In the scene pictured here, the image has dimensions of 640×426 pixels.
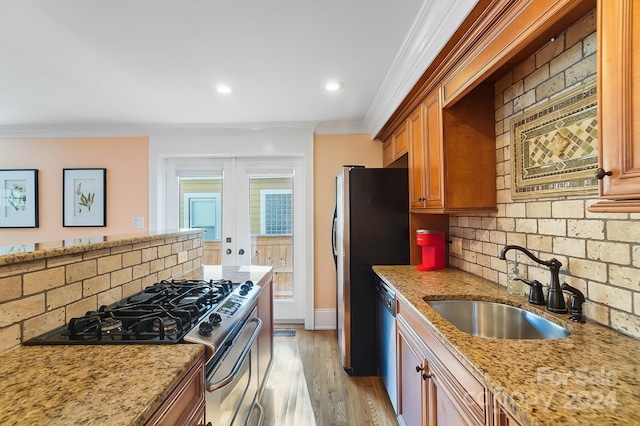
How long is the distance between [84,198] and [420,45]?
394 cm

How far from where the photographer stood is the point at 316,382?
95.7 inches

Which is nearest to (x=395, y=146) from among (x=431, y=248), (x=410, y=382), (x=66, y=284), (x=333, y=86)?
(x=333, y=86)

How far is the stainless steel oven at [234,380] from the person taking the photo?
3.60ft

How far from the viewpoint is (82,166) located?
3.66 meters

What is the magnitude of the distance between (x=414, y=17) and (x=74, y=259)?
2.00m

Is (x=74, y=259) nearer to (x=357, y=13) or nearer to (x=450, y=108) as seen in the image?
(x=357, y=13)

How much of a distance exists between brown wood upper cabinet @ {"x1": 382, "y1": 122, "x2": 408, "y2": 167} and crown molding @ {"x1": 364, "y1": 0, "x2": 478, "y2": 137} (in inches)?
7.7

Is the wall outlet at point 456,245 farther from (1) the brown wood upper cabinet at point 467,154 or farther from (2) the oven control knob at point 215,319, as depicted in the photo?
(2) the oven control knob at point 215,319

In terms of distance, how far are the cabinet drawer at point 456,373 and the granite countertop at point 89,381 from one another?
2.83ft

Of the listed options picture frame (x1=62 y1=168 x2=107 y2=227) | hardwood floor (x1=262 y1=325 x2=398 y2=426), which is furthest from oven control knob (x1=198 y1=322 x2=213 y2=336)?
picture frame (x1=62 y1=168 x2=107 y2=227)

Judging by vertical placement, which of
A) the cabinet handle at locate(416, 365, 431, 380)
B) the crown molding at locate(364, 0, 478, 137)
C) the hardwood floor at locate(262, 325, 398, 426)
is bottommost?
the hardwood floor at locate(262, 325, 398, 426)

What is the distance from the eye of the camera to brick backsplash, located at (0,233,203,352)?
94 cm

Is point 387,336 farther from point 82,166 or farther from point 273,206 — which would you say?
point 82,166

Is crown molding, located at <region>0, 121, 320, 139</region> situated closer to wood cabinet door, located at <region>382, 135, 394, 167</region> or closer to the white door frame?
the white door frame
